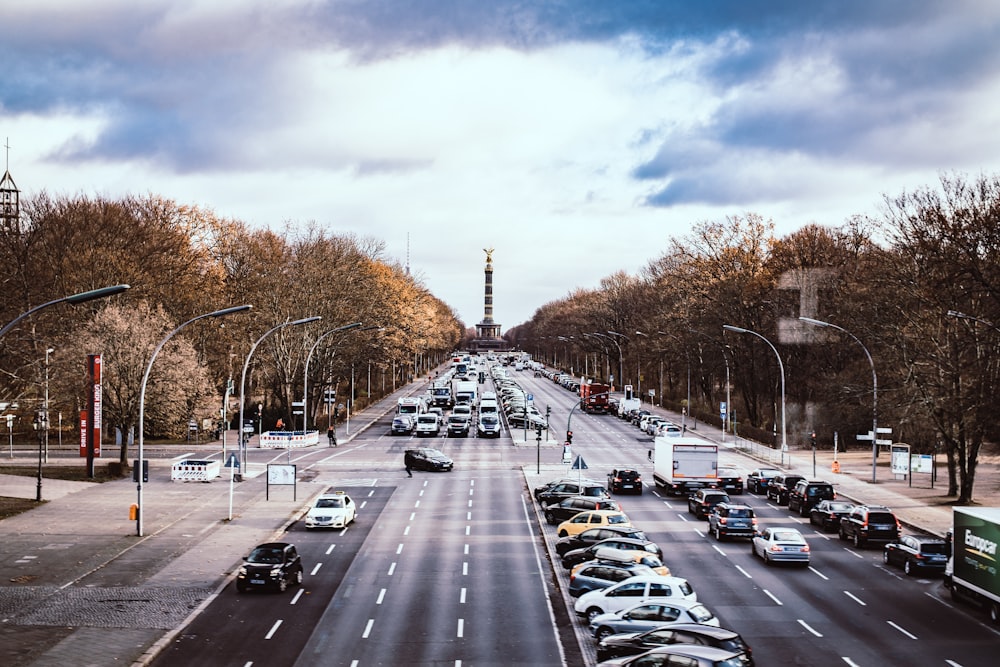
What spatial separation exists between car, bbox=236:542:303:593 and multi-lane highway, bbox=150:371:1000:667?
385 millimetres

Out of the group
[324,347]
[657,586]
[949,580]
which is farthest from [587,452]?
[657,586]

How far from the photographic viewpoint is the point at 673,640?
2039 centimetres

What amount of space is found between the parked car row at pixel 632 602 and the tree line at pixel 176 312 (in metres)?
29.1

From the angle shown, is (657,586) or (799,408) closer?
(657,586)

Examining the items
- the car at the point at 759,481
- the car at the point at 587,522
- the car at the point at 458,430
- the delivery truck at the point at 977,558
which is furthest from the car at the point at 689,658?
the car at the point at 458,430

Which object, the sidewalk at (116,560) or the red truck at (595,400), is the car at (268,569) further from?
the red truck at (595,400)

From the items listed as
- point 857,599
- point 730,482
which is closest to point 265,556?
point 857,599

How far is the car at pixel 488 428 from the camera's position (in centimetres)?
7984

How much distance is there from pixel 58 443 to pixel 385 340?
2964 centimetres

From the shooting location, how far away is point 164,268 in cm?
7750

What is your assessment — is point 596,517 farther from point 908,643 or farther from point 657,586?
point 908,643

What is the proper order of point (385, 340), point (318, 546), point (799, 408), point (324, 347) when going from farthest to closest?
1. point (385, 340)
2. point (324, 347)
3. point (799, 408)
4. point (318, 546)

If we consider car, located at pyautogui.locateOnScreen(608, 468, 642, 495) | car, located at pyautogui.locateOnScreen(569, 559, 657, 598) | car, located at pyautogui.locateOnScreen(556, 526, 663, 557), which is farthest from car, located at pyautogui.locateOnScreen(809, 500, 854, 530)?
car, located at pyautogui.locateOnScreen(569, 559, 657, 598)

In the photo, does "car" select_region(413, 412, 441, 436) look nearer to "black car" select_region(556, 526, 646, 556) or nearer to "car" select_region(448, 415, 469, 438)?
"car" select_region(448, 415, 469, 438)
